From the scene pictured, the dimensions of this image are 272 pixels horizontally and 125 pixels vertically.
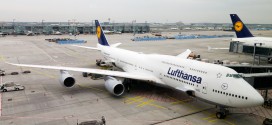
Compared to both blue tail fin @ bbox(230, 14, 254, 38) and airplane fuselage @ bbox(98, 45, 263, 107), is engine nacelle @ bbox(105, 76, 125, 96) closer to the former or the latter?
airplane fuselage @ bbox(98, 45, 263, 107)

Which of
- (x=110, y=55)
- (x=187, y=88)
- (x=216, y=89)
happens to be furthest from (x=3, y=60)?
(x=216, y=89)

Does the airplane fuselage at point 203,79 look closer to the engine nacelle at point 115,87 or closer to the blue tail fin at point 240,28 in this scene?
the engine nacelle at point 115,87

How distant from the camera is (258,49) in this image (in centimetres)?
3969

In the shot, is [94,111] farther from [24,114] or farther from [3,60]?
[3,60]

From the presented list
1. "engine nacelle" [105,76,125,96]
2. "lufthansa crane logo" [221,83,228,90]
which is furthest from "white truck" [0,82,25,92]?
"lufthansa crane logo" [221,83,228,90]

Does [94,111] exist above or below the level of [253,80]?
below

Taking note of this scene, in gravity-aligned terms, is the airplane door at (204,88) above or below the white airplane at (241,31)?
below

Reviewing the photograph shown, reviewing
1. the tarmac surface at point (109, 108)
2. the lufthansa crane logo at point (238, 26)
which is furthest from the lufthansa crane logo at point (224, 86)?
the lufthansa crane logo at point (238, 26)

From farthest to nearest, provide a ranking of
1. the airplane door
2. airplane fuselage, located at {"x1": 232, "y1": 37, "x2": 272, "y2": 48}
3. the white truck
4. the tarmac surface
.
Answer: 1. airplane fuselage, located at {"x1": 232, "y1": 37, "x2": 272, "y2": 48}
2. the white truck
3. the airplane door
4. the tarmac surface

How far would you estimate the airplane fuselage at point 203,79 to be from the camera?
52.0 feet

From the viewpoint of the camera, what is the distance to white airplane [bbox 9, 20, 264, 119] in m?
16.0

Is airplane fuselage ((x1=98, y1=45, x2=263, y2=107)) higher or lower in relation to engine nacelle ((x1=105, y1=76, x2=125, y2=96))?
higher

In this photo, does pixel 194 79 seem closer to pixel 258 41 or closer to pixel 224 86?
pixel 224 86

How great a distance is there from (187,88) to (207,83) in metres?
2.07
